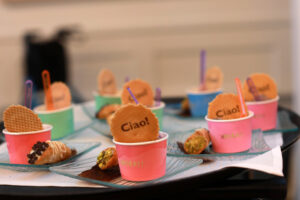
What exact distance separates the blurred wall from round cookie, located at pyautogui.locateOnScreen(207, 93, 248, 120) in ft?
10.2

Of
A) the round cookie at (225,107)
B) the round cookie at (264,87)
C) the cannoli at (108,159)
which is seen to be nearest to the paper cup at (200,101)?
the round cookie at (264,87)

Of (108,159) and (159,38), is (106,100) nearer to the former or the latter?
(108,159)

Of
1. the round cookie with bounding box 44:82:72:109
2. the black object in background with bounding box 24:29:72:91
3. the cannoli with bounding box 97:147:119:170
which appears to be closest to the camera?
the cannoli with bounding box 97:147:119:170

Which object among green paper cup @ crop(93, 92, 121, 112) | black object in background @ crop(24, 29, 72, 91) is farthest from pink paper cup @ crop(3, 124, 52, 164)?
black object in background @ crop(24, 29, 72, 91)

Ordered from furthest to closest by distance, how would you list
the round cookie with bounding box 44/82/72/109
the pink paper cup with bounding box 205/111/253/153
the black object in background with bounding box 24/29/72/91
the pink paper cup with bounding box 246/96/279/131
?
the black object in background with bounding box 24/29/72/91 → the round cookie with bounding box 44/82/72/109 → the pink paper cup with bounding box 246/96/279/131 → the pink paper cup with bounding box 205/111/253/153

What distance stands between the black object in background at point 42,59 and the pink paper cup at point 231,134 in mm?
2619

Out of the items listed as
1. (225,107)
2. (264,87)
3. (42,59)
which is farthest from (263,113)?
(42,59)

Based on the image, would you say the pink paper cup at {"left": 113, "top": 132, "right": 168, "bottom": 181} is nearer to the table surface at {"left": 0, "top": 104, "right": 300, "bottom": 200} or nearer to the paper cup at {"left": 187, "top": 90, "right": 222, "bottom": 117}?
the table surface at {"left": 0, "top": 104, "right": 300, "bottom": 200}

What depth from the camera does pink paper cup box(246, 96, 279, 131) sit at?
50.3 inches

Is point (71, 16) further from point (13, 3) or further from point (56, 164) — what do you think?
point (56, 164)

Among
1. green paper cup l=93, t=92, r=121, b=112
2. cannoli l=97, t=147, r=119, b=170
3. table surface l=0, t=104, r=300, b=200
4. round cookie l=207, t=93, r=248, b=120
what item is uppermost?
round cookie l=207, t=93, r=248, b=120

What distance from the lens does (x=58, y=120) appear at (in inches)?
53.0

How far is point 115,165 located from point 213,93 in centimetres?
65

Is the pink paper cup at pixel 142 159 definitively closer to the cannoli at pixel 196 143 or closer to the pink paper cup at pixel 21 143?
the cannoli at pixel 196 143
